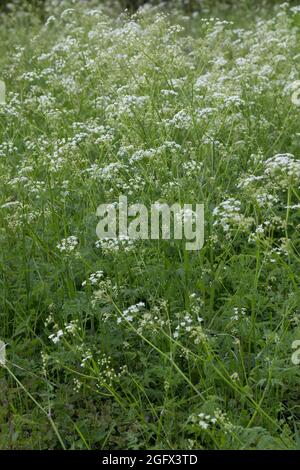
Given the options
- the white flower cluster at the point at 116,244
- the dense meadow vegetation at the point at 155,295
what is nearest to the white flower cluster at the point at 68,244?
the dense meadow vegetation at the point at 155,295

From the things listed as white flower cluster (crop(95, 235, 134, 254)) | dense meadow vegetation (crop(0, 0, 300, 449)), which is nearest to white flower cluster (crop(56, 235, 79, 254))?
dense meadow vegetation (crop(0, 0, 300, 449))

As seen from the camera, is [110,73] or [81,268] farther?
[110,73]

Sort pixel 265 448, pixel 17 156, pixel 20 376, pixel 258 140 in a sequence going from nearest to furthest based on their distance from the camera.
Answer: pixel 265 448
pixel 20 376
pixel 258 140
pixel 17 156

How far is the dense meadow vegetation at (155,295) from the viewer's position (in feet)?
12.3

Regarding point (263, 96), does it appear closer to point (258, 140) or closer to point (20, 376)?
point (258, 140)

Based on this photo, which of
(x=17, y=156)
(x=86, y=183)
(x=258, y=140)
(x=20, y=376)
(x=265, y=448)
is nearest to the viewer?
(x=265, y=448)

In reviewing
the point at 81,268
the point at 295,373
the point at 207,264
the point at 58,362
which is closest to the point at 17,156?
the point at 81,268

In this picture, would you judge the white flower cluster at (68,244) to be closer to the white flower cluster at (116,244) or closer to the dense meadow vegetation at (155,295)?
the dense meadow vegetation at (155,295)

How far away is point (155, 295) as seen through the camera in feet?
14.2

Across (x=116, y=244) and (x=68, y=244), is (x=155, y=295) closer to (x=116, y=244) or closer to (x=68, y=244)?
(x=116, y=244)

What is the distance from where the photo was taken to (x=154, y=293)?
4398 millimetres

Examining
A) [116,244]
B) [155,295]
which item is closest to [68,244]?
[116,244]

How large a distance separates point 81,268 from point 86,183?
0.58 metres

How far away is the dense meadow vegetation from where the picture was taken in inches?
147
